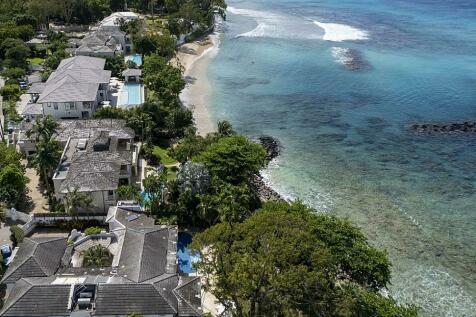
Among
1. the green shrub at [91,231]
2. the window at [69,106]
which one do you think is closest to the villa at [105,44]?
the window at [69,106]

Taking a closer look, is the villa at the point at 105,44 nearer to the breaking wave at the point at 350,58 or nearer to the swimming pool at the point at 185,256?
the breaking wave at the point at 350,58

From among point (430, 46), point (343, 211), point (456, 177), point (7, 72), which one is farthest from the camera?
point (430, 46)

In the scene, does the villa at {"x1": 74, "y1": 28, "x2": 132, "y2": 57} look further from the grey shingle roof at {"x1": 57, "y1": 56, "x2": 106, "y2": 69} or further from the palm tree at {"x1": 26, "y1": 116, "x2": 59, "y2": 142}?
the palm tree at {"x1": 26, "y1": 116, "x2": 59, "y2": 142}

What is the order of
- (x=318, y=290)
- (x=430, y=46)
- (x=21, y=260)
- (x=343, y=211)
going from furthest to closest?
(x=430, y=46) < (x=343, y=211) < (x=21, y=260) < (x=318, y=290)

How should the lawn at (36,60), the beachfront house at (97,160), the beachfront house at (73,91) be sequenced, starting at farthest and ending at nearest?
1. the lawn at (36,60)
2. the beachfront house at (73,91)
3. the beachfront house at (97,160)

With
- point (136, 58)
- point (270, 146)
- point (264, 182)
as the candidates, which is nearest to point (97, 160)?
point (264, 182)

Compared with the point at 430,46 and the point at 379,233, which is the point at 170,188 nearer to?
the point at 379,233

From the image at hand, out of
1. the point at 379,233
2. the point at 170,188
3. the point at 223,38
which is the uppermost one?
the point at 223,38

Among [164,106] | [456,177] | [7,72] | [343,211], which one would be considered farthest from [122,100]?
[456,177]
